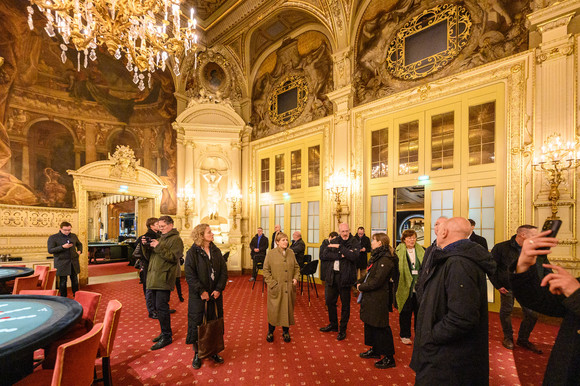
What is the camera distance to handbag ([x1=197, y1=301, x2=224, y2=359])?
3.20 m

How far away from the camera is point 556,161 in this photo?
15.5ft

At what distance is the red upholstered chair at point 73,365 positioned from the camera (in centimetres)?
171

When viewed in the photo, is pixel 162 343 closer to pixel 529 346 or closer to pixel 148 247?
pixel 148 247

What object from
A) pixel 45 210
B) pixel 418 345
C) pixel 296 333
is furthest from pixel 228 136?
pixel 418 345

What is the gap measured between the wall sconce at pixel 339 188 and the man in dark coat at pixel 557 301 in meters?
5.93

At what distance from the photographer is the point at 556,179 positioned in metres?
4.81

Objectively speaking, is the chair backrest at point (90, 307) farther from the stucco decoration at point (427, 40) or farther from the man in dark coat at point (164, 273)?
the stucco decoration at point (427, 40)

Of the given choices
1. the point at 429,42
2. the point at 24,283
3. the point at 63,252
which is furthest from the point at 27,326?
the point at 429,42

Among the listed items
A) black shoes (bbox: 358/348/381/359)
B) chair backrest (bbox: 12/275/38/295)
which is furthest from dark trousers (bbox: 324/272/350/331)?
chair backrest (bbox: 12/275/38/295)

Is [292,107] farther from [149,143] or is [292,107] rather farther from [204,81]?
[149,143]

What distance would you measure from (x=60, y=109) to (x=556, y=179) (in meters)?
11.8

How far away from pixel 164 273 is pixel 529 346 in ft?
17.0

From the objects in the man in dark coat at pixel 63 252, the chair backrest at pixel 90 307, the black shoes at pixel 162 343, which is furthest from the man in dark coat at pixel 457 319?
the man in dark coat at pixel 63 252

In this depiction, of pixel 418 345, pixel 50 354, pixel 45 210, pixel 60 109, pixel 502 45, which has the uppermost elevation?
pixel 502 45
